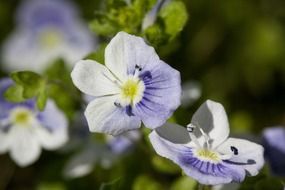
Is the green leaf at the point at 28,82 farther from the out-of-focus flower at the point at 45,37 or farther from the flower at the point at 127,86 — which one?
the out-of-focus flower at the point at 45,37

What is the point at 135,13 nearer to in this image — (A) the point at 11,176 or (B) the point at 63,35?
(A) the point at 11,176

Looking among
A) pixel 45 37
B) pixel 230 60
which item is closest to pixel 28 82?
pixel 230 60

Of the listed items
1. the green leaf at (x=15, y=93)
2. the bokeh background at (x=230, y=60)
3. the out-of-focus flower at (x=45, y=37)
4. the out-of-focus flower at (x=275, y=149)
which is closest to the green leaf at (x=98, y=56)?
Answer: the green leaf at (x=15, y=93)

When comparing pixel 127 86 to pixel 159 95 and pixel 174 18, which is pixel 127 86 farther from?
pixel 174 18

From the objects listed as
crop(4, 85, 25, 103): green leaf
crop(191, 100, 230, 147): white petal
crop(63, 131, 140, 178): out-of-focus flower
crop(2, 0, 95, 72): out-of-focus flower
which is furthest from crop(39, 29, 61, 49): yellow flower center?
crop(191, 100, 230, 147): white petal

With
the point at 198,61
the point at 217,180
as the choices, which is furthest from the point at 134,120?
the point at 198,61
